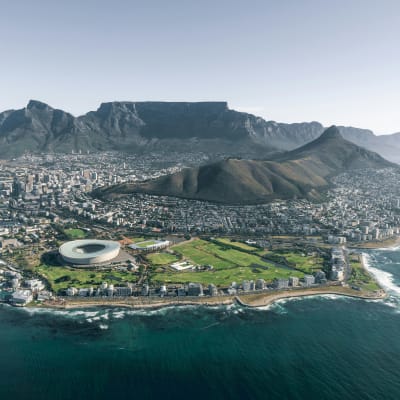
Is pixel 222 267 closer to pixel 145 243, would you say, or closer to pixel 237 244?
pixel 237 244

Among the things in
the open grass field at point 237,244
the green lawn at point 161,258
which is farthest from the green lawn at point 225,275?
the open grass field at point 237,244

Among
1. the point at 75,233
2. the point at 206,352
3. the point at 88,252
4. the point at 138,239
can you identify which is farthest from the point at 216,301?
the point at 75,233

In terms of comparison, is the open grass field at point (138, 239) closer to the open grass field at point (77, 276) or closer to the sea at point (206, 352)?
the open grass field at point (77, 276)

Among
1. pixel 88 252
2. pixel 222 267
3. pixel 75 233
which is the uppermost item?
pixel 88 252

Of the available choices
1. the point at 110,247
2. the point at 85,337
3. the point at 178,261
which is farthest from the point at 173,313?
the point at 110,247

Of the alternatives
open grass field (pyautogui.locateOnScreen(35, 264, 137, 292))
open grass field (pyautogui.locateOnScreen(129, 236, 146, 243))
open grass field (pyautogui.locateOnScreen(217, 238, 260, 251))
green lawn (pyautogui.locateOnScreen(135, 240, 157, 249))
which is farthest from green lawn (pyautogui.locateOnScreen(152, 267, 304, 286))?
open grass field (pyautogui.locateOnScreen(129, 236, 146, 243))
